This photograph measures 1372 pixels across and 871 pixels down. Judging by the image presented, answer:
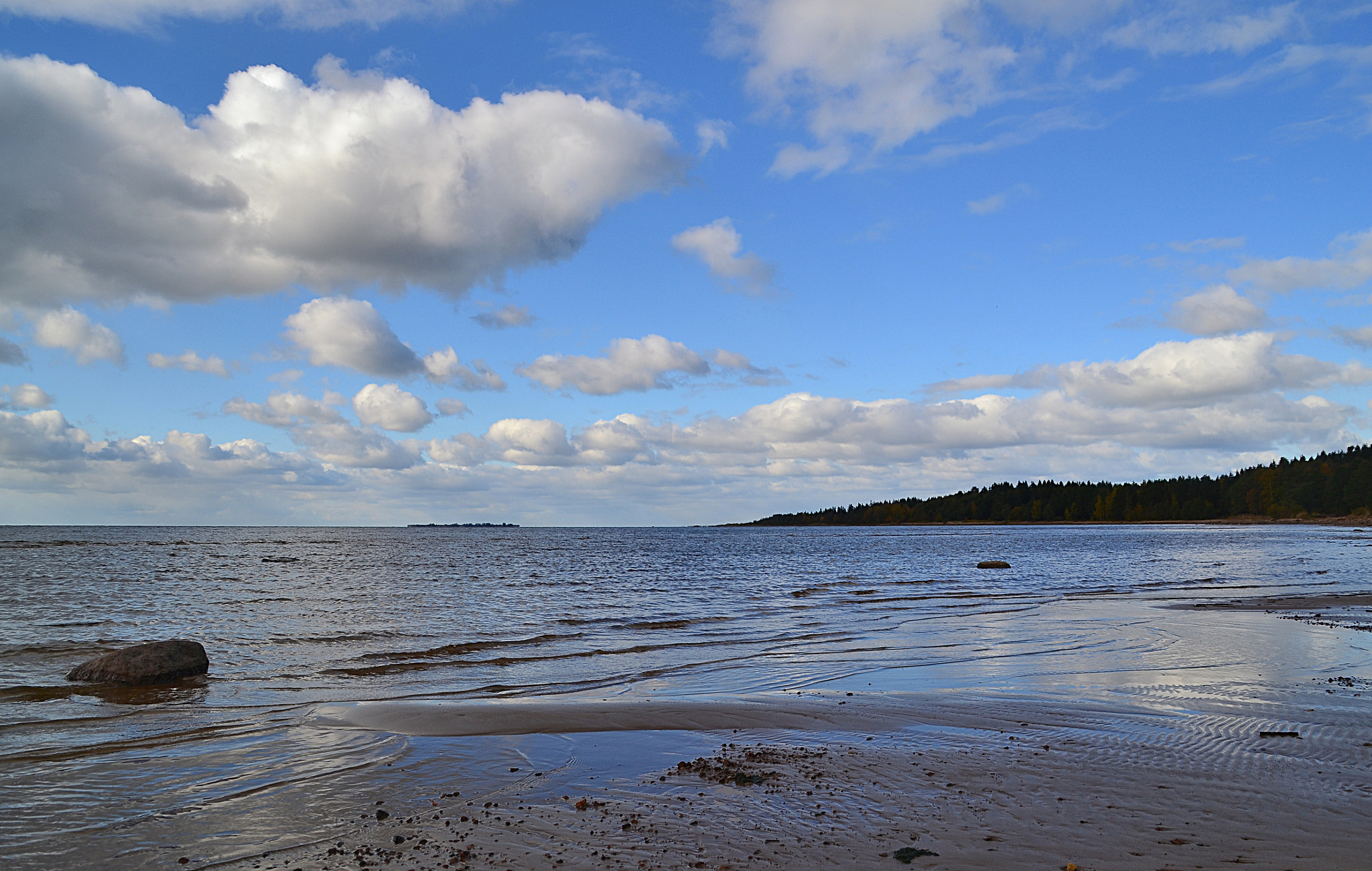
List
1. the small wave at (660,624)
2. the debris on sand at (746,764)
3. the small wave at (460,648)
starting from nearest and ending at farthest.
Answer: the debris on sand at (746,764)
the small wave at (460,648)
the small wave at (660,624)

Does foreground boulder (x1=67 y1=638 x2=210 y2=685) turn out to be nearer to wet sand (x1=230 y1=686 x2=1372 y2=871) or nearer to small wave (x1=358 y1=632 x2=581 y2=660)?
small wave (x1=358 y1=632 x2=581 y2=660)

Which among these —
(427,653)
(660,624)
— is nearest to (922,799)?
(427,653)

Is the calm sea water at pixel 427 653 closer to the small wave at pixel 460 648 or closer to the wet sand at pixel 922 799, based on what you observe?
the small wave at pixel 460 648

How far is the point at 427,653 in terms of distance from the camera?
1869 centimetres

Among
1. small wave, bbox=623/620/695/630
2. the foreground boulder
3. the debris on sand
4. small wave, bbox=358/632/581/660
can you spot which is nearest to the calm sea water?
small wave, bbox=358/632/581/660

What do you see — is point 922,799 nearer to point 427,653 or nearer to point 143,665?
point 143,665

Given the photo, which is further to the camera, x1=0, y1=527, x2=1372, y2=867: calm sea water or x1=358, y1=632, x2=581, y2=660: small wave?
x1=358, y1=632, x2=581, y2=660: small wave

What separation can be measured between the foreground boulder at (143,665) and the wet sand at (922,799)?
5.97 meters

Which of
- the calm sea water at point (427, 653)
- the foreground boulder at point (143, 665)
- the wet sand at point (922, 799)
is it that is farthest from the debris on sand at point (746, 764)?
the foreground boulder at point (143, 665)

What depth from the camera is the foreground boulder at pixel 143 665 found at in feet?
46.3

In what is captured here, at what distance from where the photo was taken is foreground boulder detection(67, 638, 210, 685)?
1410 cm

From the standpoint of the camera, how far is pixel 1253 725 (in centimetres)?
988

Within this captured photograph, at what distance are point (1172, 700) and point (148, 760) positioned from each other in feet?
45.4

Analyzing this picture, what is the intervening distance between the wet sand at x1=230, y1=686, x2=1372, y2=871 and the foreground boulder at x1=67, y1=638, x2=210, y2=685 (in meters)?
5.97
